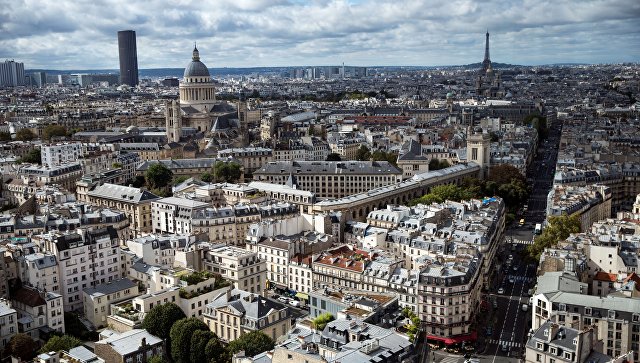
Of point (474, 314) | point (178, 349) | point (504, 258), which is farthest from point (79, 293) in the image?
point (504, 258)

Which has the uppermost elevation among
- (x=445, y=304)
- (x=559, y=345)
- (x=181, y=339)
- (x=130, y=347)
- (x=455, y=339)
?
(x=559, y=345)

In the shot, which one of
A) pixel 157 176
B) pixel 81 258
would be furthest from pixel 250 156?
pixel 81 258

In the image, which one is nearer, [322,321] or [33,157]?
[322,321]

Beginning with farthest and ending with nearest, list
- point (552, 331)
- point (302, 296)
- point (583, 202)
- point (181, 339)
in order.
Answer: point (583, 202) < point (302, 296) < point (181, 339) < point (552, 331)

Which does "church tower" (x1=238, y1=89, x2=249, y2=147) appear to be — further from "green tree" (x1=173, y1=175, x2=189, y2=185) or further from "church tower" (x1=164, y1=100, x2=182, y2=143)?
"green tree" (x1=173, y1=175, x2=189, y2=185)

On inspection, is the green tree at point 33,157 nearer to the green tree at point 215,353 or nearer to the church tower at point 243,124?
the church tower at point 243,124

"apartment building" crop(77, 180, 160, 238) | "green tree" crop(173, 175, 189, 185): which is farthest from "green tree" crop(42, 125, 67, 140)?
"apartment building" crop(77, 180, 160, 238)

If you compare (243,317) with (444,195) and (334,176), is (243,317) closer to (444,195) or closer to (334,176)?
(444,195)

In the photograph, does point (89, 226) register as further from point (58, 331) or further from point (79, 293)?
point (58, 331)
